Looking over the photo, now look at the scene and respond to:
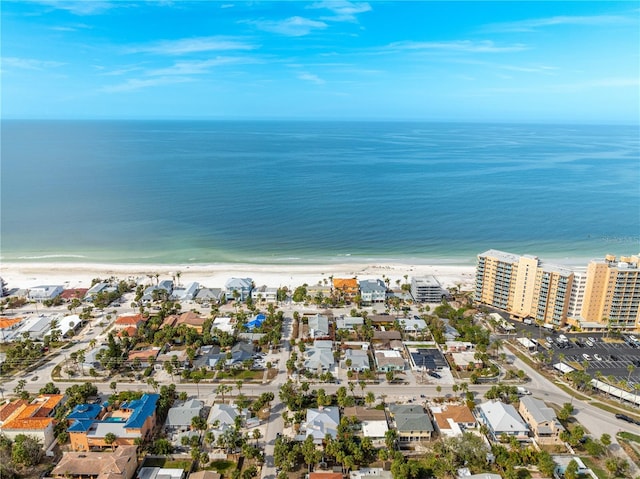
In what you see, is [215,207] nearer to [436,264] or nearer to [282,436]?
[436,264]

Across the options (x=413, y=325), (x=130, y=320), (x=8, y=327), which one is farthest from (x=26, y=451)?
(x=413, y=325)

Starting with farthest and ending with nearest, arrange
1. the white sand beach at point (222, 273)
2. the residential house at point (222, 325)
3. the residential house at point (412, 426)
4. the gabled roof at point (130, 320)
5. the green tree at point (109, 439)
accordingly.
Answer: the white sand beach at point (222, 273)
the gabled roof at point (130, 320)
the residential house at point (222, 325)
the residential house at point (412, 426)
the green tree at point (109, 439)

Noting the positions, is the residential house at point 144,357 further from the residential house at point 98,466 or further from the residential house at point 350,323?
the residential house at point 350,323

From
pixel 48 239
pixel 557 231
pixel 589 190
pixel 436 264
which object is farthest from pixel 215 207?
pixel 589 190

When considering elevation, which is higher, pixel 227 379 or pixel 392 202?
pixel 392 202

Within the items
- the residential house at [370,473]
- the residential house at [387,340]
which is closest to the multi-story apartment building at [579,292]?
the residential house at [387,340]

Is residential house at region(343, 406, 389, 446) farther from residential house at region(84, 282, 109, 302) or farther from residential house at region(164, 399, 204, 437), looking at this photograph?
residential house at region(84, 282, 109, 302)

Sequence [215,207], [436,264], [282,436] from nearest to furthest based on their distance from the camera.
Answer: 1. [282,436]
2. [436,264]
3. [215,207]

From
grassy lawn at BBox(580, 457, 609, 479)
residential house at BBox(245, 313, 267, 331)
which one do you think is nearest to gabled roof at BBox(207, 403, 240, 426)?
residential house at BBox(245, 313, 267, 331)
